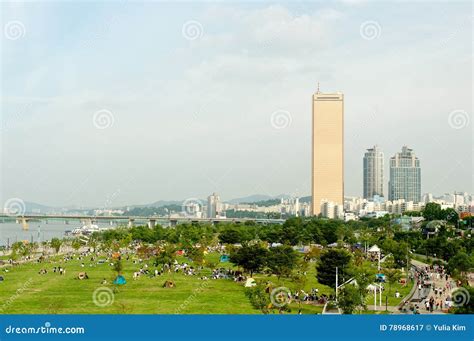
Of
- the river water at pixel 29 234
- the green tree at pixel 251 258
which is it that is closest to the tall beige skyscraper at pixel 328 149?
the river water at pixel 29 234

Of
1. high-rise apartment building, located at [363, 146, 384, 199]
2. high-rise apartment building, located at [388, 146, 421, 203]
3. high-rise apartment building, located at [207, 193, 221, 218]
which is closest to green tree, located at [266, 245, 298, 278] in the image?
high-rise apartment building, located at [207, 193, 221, 218]

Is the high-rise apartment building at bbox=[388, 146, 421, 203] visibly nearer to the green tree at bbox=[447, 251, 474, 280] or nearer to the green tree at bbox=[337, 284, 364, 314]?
the green tree at bbox=[447, 251, 474, 280]

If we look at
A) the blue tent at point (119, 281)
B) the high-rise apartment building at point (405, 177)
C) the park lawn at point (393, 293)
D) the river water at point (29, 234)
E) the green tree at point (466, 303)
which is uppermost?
the high-rise apartment building at point (405, 177)

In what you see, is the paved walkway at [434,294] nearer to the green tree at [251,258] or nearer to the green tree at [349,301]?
the green tree at [349,301]

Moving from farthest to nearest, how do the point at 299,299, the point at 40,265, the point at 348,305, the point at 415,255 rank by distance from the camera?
the point at 415,255
the point at 40,265
the point at 299,299
the point at 348,305

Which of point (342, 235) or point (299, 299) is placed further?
point (342, 235)
